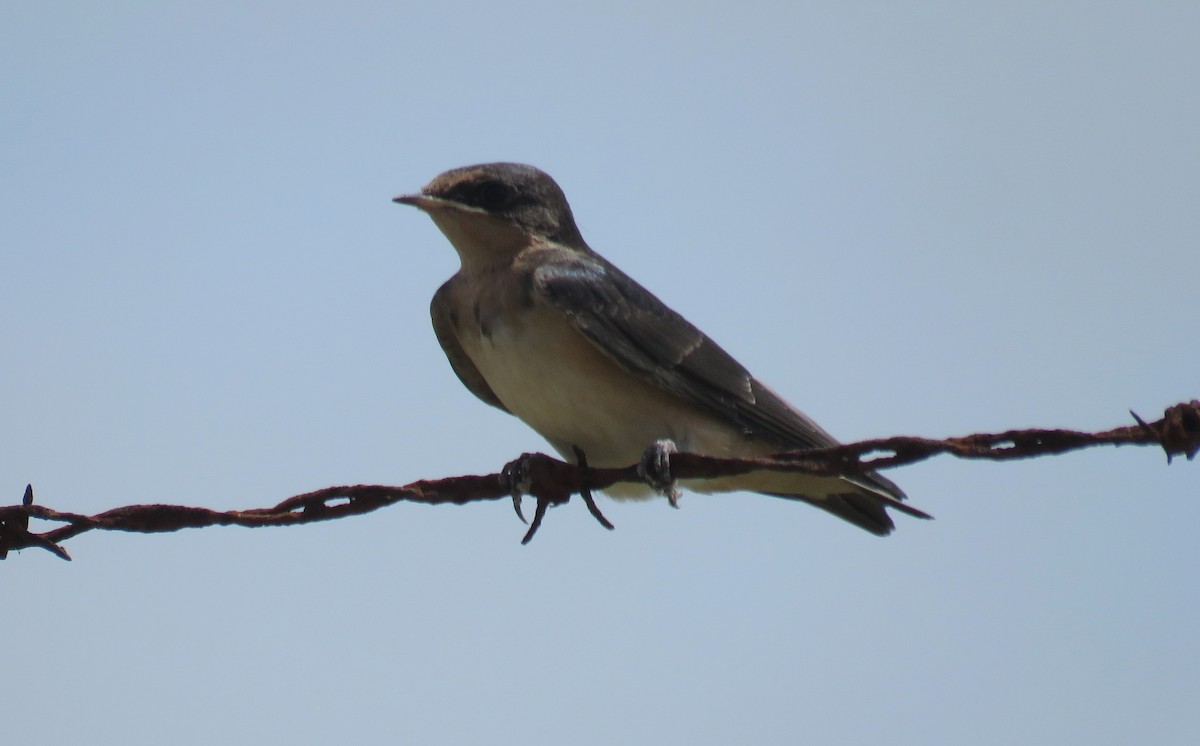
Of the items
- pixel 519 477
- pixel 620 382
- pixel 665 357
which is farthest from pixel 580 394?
pixel 519 477

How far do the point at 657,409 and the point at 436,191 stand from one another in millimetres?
1888

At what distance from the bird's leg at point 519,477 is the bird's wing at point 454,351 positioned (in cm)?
151

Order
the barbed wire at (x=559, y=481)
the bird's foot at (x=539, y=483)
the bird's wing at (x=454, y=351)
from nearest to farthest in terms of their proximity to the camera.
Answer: the barbed wire at (x=559, y=481), the bird's foot at (x=539, y=483), the bird's wing at (x=454, y=351)

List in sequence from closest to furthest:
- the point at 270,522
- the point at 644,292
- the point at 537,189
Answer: the point at 270,522 < the point at 644,292 < the point at 537,189

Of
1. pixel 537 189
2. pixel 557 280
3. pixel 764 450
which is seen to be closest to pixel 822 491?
pixel 764 450

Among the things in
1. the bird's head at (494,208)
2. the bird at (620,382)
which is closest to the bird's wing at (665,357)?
the bird at (620,382)

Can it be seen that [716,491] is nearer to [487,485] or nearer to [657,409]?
[657,409]

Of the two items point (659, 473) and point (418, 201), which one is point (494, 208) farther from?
point (659, 473)

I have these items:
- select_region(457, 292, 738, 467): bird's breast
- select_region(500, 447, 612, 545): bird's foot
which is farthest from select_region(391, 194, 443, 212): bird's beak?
select_region(500, 447, 612, 545): bird's foot

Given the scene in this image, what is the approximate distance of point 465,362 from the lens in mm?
7426

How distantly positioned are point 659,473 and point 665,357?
3.75 ft

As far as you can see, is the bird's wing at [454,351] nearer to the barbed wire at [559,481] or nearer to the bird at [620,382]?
the bird at [620,382]

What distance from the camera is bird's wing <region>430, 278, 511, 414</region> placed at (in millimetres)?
7284

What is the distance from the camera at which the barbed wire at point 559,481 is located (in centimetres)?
363
